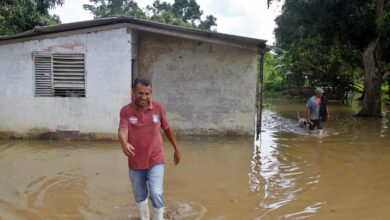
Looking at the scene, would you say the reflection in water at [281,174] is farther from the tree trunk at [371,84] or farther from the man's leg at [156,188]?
the tree trunk at [371,84]

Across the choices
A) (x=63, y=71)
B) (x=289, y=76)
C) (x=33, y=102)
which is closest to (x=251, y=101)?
(x=63, y=71)

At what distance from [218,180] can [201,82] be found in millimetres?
5118

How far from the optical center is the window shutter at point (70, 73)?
10.4 meters

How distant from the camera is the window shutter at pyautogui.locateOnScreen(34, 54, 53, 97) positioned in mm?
10484

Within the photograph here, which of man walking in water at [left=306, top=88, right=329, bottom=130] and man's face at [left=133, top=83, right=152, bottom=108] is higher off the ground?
man's face at [left=133, top=83, right=152, bottom=108]

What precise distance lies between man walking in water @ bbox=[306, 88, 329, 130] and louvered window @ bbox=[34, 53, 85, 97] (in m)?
6.39

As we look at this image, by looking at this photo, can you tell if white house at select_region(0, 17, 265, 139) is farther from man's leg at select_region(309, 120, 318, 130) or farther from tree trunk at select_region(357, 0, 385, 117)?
tree trunk at select_region(357, 0, 385, 117)

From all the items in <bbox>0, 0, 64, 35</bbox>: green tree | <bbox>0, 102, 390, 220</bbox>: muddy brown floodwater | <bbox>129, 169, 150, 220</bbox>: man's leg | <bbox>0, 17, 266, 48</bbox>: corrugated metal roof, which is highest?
<bbox>0, 0, 64, 35</bbox>: green tree

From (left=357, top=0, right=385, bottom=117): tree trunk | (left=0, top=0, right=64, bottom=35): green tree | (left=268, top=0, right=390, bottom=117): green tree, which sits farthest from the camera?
(left=357, top=0, right=385, bottom=117): tree trunk

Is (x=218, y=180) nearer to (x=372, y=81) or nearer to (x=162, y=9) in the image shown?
(x=372, y=81)

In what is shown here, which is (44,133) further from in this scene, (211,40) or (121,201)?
(121,201)

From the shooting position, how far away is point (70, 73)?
1047 centimetres

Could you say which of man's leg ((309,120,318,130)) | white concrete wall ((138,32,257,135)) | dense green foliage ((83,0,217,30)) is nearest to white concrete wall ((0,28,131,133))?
white concrete wall ((138,32,257,135))

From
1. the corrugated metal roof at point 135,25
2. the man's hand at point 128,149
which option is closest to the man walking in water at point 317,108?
the corrugated metal roof at point 135,25
